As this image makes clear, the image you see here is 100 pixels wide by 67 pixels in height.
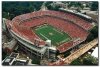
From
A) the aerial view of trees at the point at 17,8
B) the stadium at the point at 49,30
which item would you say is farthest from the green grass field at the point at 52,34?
the aerial view of trees at the point at 17,8

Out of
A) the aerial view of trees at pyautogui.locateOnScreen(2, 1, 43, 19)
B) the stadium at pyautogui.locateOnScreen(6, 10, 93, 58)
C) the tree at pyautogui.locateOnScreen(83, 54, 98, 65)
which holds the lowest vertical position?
the tree at pyautogui.locateOnScreen(83, 54, 98, 65)

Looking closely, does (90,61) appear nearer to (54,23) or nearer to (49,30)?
(49,30)

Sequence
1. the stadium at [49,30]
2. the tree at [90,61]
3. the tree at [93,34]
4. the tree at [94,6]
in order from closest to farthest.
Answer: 1. the tree at [90,61]
2. the stadium at [49,30]
3. the tree at [93,34]
4. the tree at [94,6]

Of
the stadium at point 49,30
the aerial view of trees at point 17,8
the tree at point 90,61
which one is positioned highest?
the aerial view of trees at point 17,8

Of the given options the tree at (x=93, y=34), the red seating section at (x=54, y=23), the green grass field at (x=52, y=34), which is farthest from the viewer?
the red seating section at (x=54, y=23)

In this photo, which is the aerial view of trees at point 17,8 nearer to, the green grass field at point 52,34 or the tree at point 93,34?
the green grass field at point 52,34

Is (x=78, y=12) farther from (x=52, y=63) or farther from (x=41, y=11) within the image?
(x=52, y=63)

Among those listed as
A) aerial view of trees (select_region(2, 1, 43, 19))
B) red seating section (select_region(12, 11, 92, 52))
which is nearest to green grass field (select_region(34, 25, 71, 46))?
red seating section (select_region(12, 11, 92, 52))

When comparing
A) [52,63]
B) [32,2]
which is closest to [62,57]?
[52,63]

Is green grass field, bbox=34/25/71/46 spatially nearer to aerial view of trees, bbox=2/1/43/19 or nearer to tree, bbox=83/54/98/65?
aerial view of trees, bbox=2/1/43/19
